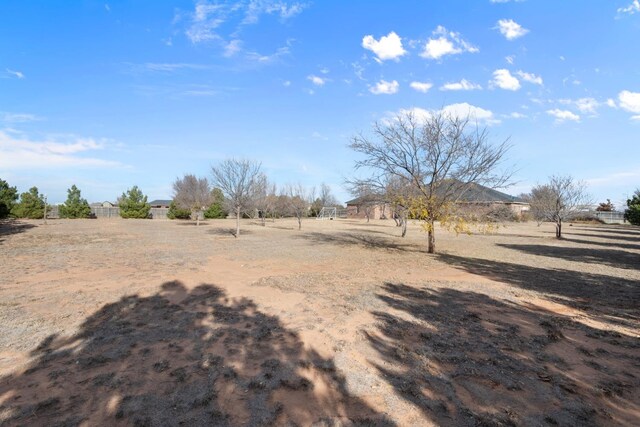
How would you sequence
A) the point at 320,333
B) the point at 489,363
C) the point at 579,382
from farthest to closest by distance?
the point at 320,333 < the point at 489,363 < the point at 579,382

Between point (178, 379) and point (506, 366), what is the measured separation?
3.61m

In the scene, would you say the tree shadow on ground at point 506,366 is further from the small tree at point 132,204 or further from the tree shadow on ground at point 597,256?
the small tree at point 132,204

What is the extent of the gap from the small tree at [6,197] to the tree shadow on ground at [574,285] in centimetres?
3731

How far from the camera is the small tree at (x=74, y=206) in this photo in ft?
133

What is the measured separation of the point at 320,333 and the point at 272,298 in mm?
2106

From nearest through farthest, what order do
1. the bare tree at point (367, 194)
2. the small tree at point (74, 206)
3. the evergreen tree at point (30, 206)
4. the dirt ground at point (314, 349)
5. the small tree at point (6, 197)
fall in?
the dirt ground at point (314, 349), the bare tree at point (367, 194), the small tree at point (6, 197), the evergreen tree at point (30, 206), the small tree at point (74, 206)

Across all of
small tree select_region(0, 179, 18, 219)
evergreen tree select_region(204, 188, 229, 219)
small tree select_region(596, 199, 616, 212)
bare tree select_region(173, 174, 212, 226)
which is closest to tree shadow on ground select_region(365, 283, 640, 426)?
bare tree select_region(173, 174, 212, 226)

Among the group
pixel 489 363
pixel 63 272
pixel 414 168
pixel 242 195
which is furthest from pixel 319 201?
pixel 489 363

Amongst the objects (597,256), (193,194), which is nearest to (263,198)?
(193,194)

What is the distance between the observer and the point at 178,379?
3467 millimetres

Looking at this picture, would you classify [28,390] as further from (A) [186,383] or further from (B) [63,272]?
(B) [63,272]

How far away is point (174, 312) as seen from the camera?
224 inches

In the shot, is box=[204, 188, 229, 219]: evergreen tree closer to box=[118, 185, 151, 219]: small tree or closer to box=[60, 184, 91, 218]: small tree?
box=[118, 185, 151, 219]: small tree

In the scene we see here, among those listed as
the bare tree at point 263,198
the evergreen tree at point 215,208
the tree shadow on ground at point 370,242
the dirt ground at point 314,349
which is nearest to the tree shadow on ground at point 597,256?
the dirt ground at point 314,349
